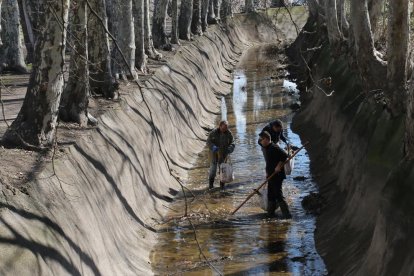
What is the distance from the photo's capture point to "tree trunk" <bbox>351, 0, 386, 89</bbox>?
599 inches

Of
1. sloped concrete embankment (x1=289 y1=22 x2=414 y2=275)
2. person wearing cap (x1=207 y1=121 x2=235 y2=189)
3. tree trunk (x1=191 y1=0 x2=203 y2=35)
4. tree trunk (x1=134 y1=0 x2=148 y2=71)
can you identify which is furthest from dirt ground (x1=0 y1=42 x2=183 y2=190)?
tree trunk (x1=191 y1=0 x2=203 y2=35)

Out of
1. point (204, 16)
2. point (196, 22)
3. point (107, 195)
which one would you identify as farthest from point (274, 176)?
point (204, 16)

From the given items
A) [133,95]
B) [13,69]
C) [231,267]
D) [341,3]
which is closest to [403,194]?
[231,267]

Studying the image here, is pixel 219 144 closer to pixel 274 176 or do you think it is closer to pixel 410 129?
pixel 274 176

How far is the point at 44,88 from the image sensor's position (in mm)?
11461

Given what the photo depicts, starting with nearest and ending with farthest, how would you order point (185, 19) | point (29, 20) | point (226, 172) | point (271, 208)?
1. point (271, 208)
2. point (226, 172)
3. point (29, 20)
4. point (185, 19)

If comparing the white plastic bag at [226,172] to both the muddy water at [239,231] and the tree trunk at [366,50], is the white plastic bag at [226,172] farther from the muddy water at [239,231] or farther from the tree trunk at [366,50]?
the tree trunk at [366,50]

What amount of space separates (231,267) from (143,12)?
13212 mm

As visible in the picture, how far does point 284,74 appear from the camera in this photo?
39.6 metres

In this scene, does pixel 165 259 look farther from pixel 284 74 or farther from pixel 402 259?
pixel 284 74

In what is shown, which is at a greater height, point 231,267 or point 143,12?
point 143,12

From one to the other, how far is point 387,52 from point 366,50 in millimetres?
2203

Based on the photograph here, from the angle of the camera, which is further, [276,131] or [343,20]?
[343,20]

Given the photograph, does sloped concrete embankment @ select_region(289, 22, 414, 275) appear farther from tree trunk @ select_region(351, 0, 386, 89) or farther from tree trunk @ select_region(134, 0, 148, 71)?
tree trunk @ select_region(134, 0, 148, 71)
